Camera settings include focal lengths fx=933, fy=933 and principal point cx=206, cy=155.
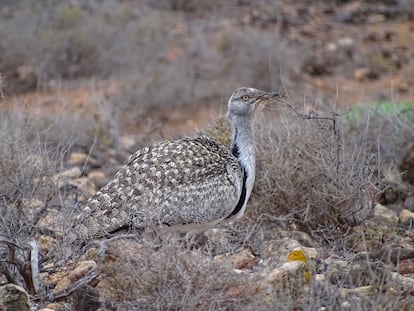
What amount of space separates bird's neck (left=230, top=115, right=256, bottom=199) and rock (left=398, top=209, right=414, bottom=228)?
3.96 ft

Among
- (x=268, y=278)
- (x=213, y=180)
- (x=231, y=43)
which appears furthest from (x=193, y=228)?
(x=231, y=43)

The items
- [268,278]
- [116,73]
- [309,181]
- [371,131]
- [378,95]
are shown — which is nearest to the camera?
[268,278]

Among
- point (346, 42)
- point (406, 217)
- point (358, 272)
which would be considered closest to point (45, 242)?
point (358, 272)

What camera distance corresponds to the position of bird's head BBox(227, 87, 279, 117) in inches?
220

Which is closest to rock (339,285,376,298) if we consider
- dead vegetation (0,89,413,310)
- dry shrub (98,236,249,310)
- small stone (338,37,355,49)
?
dead vegetation (0,89,413,310)

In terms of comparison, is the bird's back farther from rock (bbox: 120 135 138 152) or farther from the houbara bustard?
rock (bbox: 120 135 138 152)

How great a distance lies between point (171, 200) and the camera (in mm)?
4867

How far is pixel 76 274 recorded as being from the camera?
4738 mm

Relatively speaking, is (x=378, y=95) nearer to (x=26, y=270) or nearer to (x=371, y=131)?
(x=371, y=131)

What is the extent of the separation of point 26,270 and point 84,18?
310 inches

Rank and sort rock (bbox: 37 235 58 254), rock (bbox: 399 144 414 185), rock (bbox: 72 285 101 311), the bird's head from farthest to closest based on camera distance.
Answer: rock (bbox: 399 144 414 185), the bird's head, rock (bbox: 37 235 58 254), rock (bbox: 72 285 101 311)

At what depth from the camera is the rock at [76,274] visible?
4699mm

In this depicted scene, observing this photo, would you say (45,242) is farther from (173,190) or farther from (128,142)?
(128,142)

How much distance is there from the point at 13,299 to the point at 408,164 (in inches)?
141
